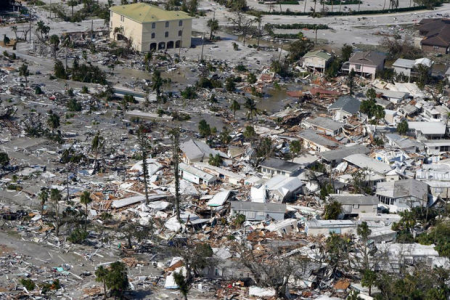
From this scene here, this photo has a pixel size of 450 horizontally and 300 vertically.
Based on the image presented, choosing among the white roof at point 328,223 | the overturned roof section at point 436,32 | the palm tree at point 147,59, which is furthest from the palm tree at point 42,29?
the white roof at point 328,223

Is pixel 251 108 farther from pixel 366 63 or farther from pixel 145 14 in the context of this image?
pixel 145 14

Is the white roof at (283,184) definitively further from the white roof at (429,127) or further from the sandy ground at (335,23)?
Answer: the sandy ground at (335,23)

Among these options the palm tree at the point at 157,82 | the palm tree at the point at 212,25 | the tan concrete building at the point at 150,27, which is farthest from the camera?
the palm tree at the point at 212,25

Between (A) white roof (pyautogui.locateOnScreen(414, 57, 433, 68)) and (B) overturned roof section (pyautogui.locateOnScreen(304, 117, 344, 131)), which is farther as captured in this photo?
(A) white roof (pyautogui.locateOnScreen(414, 57, 433, 68))

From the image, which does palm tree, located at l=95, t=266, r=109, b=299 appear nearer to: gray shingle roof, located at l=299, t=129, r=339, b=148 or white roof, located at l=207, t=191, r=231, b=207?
white roof, located at l=207, t=191, r=231, b=207

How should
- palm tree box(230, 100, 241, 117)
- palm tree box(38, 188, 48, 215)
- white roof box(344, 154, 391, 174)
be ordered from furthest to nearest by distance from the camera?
palm tree box(230, 100, 241, 117), white roof box(344, 154, 391, 174), palm tree box(38, 188, 48, 215)

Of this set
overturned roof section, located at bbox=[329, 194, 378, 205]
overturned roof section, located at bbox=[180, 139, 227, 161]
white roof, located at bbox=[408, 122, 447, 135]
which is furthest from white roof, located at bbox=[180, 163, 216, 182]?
white roof, located at bbox=[408, 122, 447, 135]

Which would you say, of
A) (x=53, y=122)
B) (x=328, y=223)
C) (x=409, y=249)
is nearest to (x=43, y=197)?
(x=53, y=122)

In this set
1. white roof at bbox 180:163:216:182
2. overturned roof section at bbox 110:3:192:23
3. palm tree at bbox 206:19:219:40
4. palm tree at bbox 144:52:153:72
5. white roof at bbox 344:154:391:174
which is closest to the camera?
white roof at bbox 180:163:216:182

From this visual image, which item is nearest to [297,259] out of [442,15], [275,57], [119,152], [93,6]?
[119,152]
